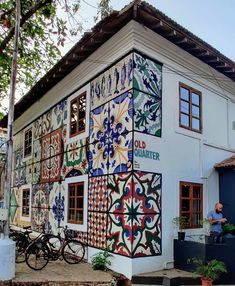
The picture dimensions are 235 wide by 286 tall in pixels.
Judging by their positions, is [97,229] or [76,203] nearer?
[97,229]

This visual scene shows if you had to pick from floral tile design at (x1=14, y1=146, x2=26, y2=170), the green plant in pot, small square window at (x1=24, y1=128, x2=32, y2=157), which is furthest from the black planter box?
floral tile design at (x1=14, y1=146, x2=26, y2=170)

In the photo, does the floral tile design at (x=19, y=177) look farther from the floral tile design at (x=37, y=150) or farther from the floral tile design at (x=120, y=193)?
the floral tile design at (x=120, y=193)

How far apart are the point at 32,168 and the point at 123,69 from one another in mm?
7601

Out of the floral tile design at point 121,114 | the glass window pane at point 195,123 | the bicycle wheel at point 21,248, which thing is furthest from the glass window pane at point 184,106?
the bicycle wheel at point 21,248

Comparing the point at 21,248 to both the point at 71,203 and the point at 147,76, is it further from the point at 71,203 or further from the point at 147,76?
the point at 147,76

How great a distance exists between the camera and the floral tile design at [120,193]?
7977 millimetres

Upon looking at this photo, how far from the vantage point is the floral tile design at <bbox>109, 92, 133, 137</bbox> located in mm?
8258

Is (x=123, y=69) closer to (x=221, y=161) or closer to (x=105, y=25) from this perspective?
(x=105, y=25)

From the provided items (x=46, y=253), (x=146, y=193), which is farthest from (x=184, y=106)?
(x=46, y=253)

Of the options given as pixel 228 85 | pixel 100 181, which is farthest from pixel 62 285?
pixel 228 85

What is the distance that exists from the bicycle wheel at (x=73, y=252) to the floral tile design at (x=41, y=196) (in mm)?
2685

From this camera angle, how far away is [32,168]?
1466 centimetres

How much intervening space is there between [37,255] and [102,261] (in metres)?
1.58

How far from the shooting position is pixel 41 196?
13180 millimetres
